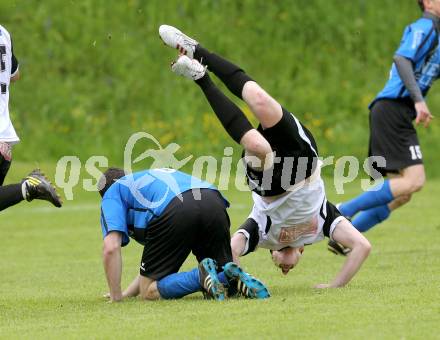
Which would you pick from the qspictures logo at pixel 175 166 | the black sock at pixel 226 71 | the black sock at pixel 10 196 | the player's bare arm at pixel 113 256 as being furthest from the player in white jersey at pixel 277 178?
the qspictures logo at pixel 175 166

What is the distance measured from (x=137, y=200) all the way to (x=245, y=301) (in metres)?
1.05

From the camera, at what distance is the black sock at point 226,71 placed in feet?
25.6

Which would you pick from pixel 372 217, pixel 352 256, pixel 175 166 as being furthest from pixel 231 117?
pixel 175 166

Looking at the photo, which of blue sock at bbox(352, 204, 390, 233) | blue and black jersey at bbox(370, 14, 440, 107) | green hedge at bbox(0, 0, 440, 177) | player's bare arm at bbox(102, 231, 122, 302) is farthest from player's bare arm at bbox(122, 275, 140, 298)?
green hedge at bbox(0, 0, 440, 177)

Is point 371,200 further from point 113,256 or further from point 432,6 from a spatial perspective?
point 113,256

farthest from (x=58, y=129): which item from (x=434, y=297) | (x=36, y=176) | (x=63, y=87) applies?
(x=434, y=297)

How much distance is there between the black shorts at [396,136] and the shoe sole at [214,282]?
390cm

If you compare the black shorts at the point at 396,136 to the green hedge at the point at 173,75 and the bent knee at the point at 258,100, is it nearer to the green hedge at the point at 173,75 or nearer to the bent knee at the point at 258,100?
the bent knee at the point at 258,100

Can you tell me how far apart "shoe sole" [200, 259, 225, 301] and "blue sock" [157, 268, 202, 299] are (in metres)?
0.13

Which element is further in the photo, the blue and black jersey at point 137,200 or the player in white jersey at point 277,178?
the player in white jersey at point 277,178

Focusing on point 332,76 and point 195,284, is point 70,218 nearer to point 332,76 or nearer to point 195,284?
point 195,284

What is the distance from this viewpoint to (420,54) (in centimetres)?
1050

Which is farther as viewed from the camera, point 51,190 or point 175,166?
point 175,166

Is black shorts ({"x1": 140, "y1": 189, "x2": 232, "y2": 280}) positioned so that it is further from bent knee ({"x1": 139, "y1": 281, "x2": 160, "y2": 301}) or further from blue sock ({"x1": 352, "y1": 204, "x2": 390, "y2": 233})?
blue sock ({"x1": 352, "y1": 204, "x2": 390, "y2": 233})
